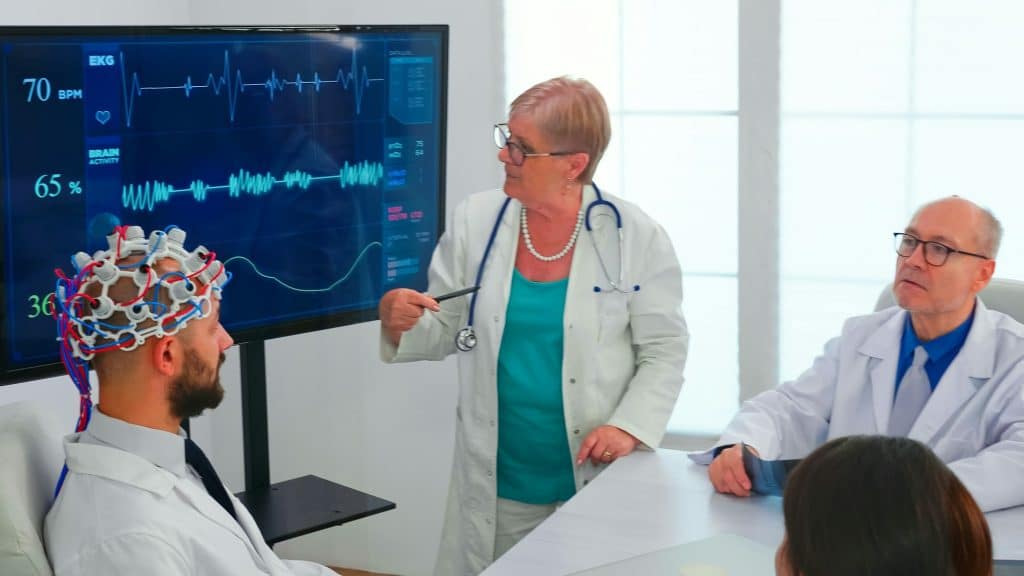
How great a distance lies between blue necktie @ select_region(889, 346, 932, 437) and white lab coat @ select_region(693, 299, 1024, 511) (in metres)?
0.02

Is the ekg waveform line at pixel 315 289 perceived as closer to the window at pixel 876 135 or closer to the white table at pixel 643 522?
the white table at pixel 643 522

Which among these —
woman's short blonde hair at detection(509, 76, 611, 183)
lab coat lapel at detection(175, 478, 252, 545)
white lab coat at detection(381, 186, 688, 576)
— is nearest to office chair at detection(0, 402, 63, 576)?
lab coat lapel at detection(175, 478, 252, 545)

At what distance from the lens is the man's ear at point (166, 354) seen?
6.46 feet

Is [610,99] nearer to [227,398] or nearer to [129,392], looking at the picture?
[227,398]

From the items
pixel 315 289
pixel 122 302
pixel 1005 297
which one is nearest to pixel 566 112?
pixel 315 289

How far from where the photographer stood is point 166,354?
1986 millimetres

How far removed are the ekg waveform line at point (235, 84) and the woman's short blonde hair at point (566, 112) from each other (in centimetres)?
40

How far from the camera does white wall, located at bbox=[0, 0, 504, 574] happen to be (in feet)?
12.7

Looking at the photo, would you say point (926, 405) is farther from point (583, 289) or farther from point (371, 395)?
point (371, 395)

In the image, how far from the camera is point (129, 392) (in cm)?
196

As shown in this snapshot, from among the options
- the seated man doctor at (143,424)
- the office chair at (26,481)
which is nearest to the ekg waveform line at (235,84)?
the seated man doctor at (143,424)

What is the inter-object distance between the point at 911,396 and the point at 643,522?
0.65m

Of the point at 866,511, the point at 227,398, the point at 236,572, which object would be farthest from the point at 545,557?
the point at 227,398

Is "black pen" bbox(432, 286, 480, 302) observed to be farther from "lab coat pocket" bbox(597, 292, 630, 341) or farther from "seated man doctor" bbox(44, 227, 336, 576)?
"seated man doctor" bbox(44, 227, 336, 576)
